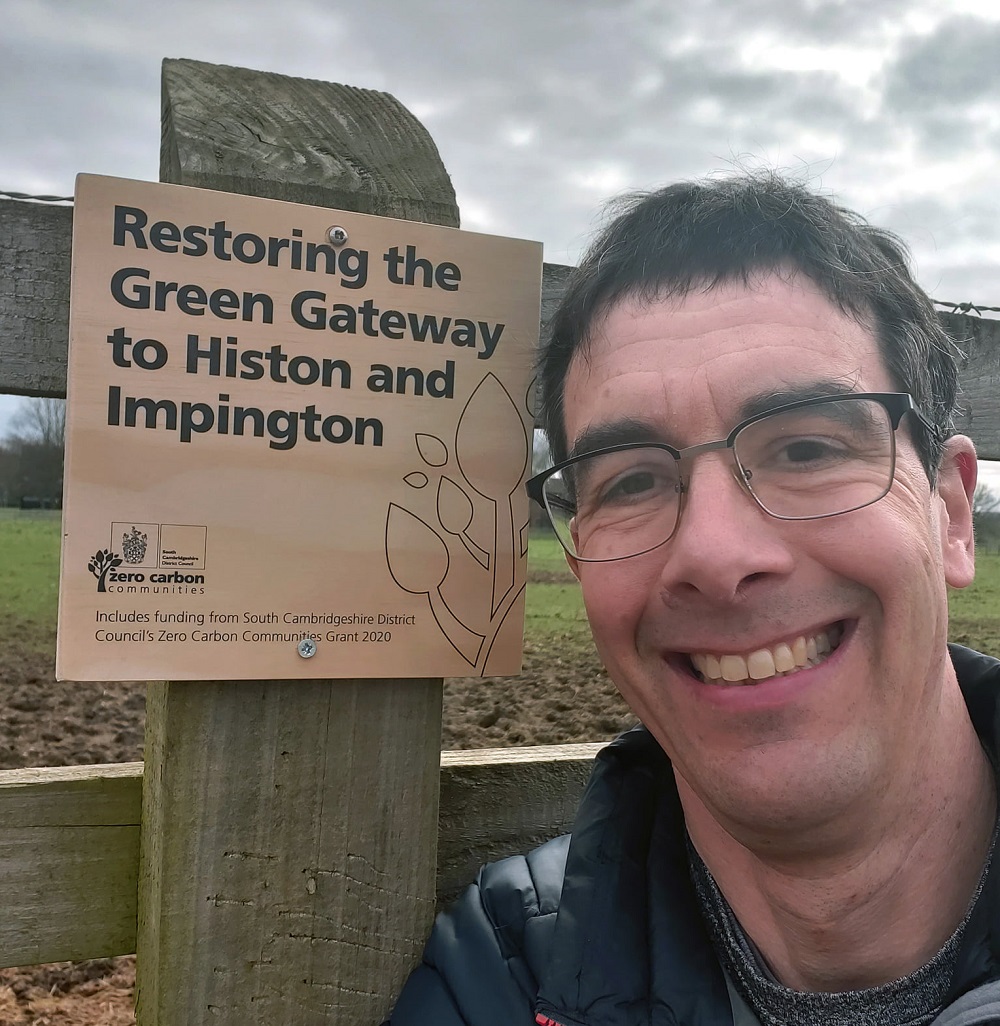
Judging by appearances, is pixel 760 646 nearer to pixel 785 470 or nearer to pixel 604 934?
pixel 785 470

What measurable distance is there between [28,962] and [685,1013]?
0.84m

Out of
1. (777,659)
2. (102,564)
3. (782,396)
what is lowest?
(777,659)

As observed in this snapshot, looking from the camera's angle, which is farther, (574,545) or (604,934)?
(574,545)

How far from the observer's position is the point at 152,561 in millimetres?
975

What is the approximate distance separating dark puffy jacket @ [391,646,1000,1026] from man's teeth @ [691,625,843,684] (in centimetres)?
31

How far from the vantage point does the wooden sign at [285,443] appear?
0.96 m

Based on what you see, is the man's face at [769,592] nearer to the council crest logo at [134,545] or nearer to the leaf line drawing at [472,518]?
the leaf line drawing at [472,518]

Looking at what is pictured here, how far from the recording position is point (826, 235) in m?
1.14

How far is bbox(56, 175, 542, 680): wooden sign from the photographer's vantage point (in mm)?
962

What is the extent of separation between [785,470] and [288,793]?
76 cm

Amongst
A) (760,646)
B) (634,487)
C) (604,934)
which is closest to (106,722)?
(604,934)

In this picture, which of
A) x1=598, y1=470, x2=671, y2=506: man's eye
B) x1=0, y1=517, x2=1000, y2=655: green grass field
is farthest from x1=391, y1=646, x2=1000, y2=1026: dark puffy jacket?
x1=0, y1=517, x2=1000, y2=655: green grass field

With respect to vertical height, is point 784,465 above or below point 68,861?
above

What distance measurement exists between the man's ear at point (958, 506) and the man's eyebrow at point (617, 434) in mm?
450
